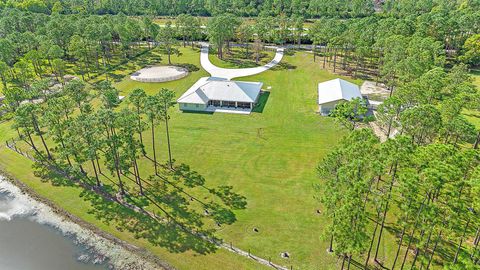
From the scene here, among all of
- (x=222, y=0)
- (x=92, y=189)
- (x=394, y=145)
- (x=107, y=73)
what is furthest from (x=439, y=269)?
(x=222, y=0)

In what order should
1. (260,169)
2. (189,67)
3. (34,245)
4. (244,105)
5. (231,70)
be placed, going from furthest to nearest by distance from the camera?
(189,67), (231,70), (244,105), (260,169), (34,245)

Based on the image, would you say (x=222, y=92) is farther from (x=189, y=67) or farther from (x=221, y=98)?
(x=189, y=67)

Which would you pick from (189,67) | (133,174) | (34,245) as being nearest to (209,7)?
(189,67)

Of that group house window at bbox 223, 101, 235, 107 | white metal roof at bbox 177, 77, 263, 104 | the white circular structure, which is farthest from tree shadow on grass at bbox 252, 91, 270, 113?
the white circular structure

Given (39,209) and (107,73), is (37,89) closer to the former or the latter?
(39,209)

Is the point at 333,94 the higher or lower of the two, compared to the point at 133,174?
higher

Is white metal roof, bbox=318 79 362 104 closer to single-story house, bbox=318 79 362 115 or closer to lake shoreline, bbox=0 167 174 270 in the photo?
single-story house, bbox=318 79 362 115
